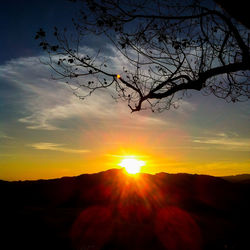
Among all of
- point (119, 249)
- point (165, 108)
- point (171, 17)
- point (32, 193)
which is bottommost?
point (119, 249)

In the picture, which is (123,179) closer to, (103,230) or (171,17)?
(103,230)

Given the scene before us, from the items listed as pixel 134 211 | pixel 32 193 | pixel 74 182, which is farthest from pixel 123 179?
pixel 32 193

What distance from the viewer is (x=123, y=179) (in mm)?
14500

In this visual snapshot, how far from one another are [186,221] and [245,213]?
6.11 metres

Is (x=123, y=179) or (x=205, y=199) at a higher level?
(x=123, y=179)

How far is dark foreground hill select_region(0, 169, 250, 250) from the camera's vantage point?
17.3 feet

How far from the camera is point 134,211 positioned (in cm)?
1033

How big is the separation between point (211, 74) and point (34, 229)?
17.7ft

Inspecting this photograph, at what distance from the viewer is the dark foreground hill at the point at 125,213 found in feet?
17.3

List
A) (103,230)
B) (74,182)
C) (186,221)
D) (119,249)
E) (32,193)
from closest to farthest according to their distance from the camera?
1. (119,249)
2. (103,230)
3. (186,221)
4. (32,193)
5. (74,182)

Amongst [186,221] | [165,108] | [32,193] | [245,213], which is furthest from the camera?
[32,193]

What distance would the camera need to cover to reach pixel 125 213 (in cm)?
998

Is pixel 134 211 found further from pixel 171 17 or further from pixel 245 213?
pixel 171 17

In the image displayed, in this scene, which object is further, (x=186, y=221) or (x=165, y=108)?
(x=186, y=221)
